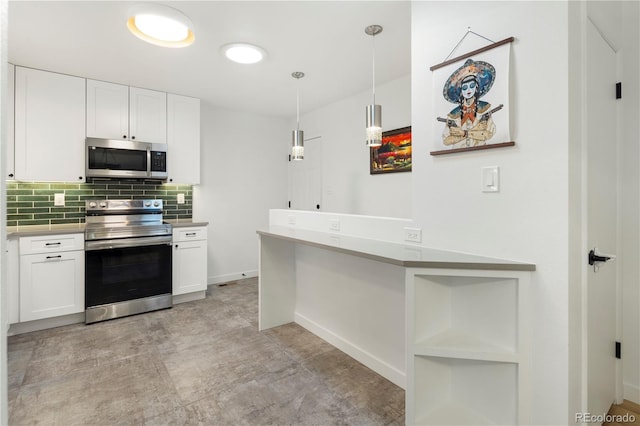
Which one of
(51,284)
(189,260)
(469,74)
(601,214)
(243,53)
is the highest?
(243,53)

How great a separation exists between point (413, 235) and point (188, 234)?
2.77 m

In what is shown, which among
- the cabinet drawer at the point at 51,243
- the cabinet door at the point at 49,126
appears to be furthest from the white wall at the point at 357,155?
the cabinet drawer at the point at 51,243

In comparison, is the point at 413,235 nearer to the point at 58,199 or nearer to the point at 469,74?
the point at 469,74

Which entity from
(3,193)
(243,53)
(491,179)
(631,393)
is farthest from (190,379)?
(631,393)

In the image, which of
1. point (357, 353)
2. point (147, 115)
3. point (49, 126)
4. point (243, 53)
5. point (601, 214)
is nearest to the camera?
point (601, 214)

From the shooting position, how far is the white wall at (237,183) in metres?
→ 4.48

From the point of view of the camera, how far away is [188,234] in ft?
12.2

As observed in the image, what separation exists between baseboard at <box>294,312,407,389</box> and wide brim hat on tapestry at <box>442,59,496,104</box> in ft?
5.24

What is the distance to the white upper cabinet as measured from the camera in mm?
3348

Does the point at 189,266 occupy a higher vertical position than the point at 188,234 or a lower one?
lower

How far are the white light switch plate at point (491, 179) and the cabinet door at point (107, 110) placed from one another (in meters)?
3.59

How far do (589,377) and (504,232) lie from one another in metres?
0.81

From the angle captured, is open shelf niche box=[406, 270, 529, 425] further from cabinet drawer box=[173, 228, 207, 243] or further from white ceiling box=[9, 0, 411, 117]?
cabinet drawer box=[173, 228, 207, 243]

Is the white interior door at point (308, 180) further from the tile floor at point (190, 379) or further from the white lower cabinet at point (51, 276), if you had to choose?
the white lower cabinet at point (51, 276)
